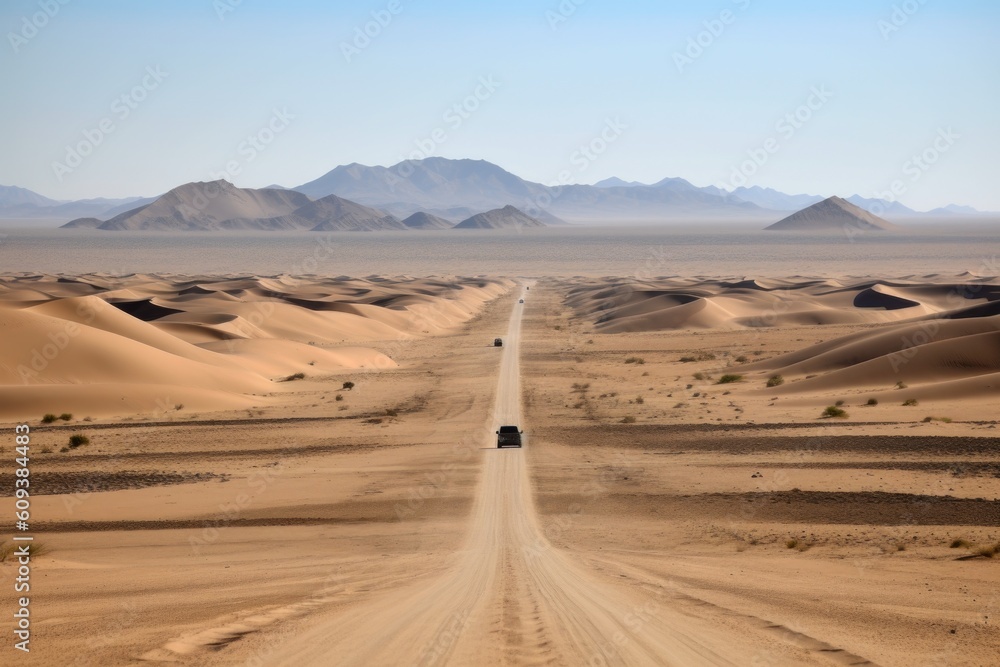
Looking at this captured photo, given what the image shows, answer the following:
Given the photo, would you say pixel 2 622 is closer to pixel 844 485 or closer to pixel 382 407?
pixel 844 485

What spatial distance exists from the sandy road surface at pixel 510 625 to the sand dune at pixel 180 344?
73.1ft

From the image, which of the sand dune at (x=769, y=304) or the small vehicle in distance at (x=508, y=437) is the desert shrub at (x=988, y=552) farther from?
the sand dune at (x=769, y=304)

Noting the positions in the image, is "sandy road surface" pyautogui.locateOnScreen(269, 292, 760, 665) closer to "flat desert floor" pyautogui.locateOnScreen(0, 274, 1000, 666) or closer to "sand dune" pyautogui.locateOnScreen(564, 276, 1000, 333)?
"flat desert floor" pyautogui.locateOnScreen(0, 274, 1000, 666)

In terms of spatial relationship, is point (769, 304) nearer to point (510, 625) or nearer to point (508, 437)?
point (508, 437)

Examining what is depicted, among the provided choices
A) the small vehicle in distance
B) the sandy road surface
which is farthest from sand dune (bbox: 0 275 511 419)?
the sandy road surface

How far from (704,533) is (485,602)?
664 cm

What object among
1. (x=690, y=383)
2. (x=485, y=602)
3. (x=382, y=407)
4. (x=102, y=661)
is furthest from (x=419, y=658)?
(x=690, y=383)

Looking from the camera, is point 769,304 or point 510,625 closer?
point 510,625

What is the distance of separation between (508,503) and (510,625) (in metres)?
8.94

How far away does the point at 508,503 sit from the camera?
21328mm

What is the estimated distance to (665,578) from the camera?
49.2 feet

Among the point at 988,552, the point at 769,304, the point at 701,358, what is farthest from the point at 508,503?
the point at 769,304

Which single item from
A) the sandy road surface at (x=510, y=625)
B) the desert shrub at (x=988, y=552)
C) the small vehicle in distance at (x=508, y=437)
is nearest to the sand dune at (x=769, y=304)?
the small vehicle in distance at (x=508, y=437)

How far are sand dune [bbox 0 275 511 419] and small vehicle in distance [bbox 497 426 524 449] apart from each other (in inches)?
504
